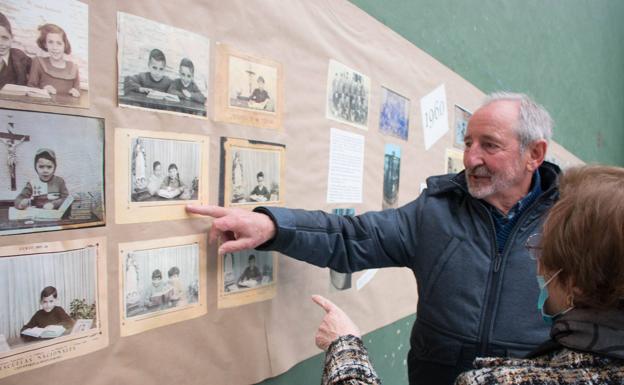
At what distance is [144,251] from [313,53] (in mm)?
569

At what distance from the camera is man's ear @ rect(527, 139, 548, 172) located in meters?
1.00

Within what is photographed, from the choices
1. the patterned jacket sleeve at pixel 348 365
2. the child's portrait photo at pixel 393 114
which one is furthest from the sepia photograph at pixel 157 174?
the child's portrait photo at pixel 393 114

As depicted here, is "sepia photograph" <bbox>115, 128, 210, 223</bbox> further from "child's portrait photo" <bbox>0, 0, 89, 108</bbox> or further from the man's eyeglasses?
the man's eyeglasses

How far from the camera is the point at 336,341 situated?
0.75 metres

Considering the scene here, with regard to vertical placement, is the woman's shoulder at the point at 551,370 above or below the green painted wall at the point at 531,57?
below

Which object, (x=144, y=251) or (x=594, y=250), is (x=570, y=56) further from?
(x=144, y=251)

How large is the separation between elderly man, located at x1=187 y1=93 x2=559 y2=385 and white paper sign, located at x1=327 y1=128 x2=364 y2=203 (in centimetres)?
14

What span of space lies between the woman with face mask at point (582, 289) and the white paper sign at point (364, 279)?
24.5 inches

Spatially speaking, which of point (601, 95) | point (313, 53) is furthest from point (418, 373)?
point (601, 95)

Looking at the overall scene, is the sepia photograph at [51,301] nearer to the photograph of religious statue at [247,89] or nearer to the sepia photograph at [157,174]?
the sepia photograph at [157,174]

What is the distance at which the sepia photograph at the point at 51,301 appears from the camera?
1.77 ft

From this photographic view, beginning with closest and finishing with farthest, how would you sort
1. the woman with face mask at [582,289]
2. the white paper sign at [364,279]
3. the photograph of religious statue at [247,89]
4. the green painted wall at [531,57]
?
the woman with face mask at [582,289]
the photograph of religious statue at [247,89]
the white paper sign at [364,279]
the green painted wall at [531,57]

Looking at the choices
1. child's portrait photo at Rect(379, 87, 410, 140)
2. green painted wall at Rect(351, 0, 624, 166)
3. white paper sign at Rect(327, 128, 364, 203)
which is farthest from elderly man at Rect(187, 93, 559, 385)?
green painted wall at Rect(351, 0, 624, 166)

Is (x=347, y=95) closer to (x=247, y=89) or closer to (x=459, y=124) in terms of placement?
(x=247, y=89)
